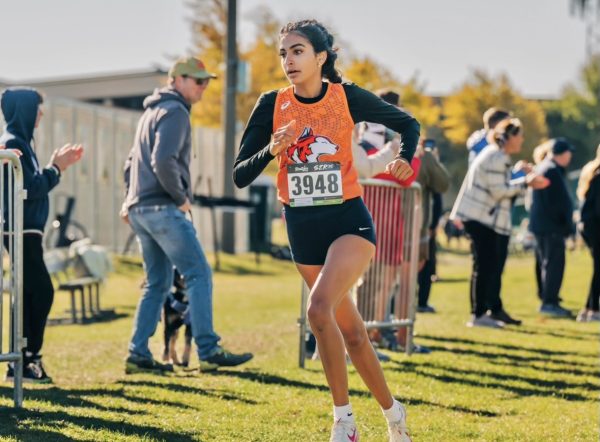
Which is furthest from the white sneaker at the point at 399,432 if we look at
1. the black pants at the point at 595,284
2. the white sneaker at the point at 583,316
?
the black pants at the point at 595,284

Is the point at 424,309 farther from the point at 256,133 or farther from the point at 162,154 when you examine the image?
the point at 256,133

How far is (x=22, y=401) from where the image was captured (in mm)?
6051

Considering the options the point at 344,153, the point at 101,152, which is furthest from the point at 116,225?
the point at 344,153

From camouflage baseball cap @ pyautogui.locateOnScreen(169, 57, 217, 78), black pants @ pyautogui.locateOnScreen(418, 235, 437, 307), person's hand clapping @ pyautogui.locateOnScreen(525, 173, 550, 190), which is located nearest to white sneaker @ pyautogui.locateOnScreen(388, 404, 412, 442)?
camouflage baseball cap @ pyautogui.locateOnScreen(169, 57, 217, 78)

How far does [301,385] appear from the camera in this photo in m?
7.04

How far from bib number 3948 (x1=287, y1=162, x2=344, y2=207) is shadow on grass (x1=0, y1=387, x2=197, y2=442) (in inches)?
52.5

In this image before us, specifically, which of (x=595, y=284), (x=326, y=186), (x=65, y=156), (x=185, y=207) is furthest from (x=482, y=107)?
(x=326, y=186)

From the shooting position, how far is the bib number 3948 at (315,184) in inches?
193

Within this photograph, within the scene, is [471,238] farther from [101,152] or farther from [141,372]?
[101,152]

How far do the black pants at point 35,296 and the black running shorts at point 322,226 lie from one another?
8.62 feet

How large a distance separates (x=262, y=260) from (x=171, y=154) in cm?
1673

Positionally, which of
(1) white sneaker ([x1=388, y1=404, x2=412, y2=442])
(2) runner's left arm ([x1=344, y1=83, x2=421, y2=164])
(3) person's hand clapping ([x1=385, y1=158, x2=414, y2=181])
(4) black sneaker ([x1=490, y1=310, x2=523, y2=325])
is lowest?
(4) black sneaker ([x1=490, y1=310, x2=523, y2=325])

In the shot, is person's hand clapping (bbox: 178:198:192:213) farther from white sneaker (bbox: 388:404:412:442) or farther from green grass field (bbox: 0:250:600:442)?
white sneaker (bbox: 388:404:412:442)

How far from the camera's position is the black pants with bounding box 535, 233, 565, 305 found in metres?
12.6
